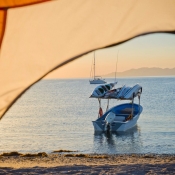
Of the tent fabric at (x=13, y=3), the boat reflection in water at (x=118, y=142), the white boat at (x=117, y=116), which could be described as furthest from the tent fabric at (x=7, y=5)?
the white boat at (x=117, y=116)

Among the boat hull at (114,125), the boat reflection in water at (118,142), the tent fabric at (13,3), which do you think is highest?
the tent fabric at (13,3)

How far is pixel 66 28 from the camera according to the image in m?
1.77

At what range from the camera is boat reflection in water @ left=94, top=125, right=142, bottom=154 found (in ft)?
53.9

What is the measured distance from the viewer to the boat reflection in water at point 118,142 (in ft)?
53.9

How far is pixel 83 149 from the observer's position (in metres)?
16.9

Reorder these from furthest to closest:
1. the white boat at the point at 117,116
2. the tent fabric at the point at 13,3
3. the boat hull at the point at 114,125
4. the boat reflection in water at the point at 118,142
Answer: the boat hull at the point at 114,125 < the white boat at the point at 117,116 < the boat reflection in water at the point at 118,142 < the tent fabric at the point at 13,3

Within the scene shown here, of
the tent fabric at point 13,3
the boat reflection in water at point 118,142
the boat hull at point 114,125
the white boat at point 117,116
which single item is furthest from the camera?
the boat hull at point 114,125

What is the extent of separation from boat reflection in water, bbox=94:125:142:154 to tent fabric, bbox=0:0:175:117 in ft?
47.2

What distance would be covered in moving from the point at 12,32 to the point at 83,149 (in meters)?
15.5

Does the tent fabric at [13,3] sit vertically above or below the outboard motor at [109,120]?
above

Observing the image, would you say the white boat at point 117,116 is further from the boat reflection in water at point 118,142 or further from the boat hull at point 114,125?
the boat reflection in water at point 118,142

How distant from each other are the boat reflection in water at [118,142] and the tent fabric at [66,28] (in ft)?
47.2

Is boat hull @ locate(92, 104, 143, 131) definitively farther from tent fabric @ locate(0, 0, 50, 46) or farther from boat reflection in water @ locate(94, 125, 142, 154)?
tent fabric @ locate(0, 0, 50, 46)

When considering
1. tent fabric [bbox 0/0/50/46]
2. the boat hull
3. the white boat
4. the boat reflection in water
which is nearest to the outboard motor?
the white boat
